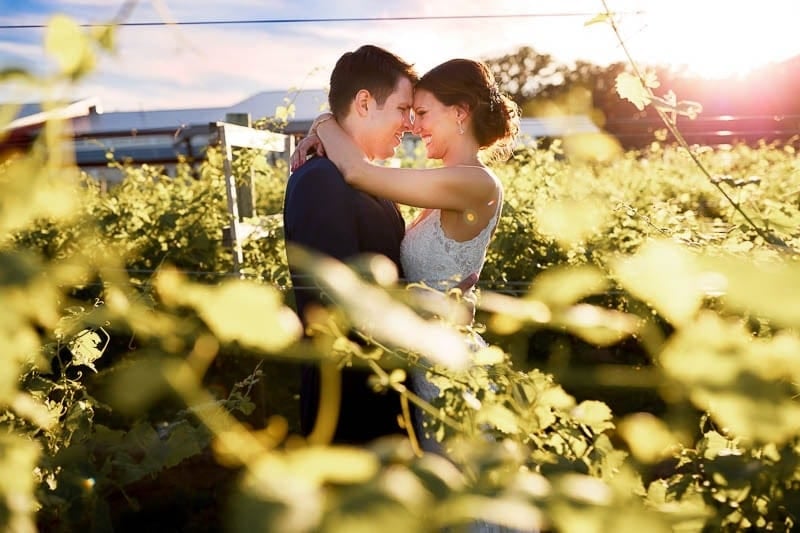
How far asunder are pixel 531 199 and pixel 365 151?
3929 mm

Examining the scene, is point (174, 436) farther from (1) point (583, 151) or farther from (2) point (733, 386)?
(2) point (733, 386)

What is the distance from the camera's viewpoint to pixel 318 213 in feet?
7.57

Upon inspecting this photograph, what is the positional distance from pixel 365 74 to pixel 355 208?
1.80 feet

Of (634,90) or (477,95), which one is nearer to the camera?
(634,90)

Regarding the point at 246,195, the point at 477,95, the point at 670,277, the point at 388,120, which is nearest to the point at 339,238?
the point at 388,120

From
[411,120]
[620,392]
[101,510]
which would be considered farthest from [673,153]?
[101,510]

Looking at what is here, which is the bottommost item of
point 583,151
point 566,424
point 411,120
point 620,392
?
point 620,392

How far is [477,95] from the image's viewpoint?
2.82m

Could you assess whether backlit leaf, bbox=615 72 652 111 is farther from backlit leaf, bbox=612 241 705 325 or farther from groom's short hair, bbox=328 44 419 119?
groom's short hair, bbox=328 44 419 119

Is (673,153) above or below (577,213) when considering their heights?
below

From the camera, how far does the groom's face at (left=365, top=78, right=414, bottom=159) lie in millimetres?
2717

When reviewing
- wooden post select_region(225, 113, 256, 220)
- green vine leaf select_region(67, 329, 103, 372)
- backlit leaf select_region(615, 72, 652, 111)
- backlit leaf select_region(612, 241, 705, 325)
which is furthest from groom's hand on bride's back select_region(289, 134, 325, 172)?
wooden post select_region(225, 113, 256, 220)

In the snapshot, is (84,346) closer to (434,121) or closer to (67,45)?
(67,45)

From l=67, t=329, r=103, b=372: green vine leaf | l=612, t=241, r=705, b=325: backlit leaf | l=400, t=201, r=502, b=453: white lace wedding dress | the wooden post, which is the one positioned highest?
l=612, t=241, r=705, b=325: backlit leaf
